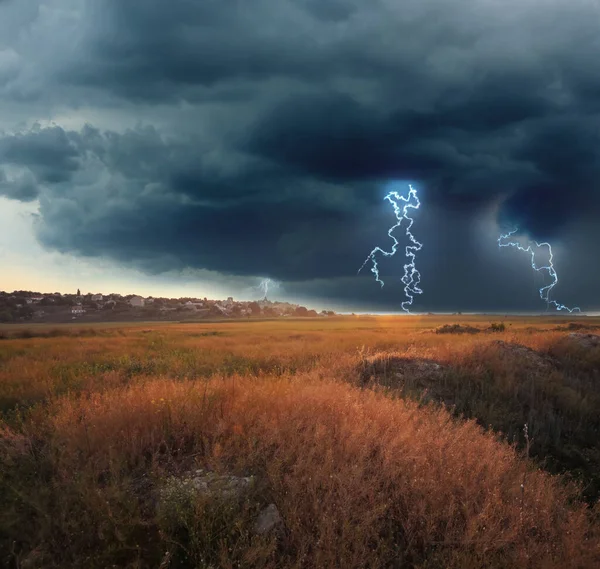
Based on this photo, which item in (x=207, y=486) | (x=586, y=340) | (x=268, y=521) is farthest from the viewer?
(x=586, y=340)

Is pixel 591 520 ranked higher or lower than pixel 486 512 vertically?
lower

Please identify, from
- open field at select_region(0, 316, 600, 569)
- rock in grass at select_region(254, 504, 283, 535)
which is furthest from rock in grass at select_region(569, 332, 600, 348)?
rock in grass at select_region(254, 504, 283, 535)

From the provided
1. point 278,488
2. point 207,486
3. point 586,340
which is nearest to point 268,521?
point 278,488

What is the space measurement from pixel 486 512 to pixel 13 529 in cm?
543

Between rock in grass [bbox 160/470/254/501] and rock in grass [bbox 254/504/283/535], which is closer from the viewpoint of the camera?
rock in grass [bbox 254/504/283/535]

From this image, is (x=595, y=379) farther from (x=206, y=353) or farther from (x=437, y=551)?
(x=206, y=353)

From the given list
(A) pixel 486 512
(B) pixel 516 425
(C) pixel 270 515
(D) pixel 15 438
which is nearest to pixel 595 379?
(B) pixel 516 425

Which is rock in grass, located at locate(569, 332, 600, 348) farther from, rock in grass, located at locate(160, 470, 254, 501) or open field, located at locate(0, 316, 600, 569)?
rock in grass, located at locate(160, 470, 254, 501)

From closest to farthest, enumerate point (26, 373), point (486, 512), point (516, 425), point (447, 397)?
point (486, 512), point (516, 425), point (447, 397), point (26, 373)

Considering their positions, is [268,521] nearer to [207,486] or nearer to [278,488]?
[278,488]

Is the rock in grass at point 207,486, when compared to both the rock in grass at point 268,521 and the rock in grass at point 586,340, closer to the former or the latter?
the rock in grass at point 268,521

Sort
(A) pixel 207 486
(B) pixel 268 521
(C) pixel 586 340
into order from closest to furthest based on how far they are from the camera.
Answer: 1. (B) pixel 268 521
2. (A) pixel 207 486
3. (C) pixel 586 340

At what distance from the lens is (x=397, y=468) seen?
227 inches

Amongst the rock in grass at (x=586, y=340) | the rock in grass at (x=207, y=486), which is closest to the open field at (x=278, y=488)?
the rock in grass at (x=207, y=486)
